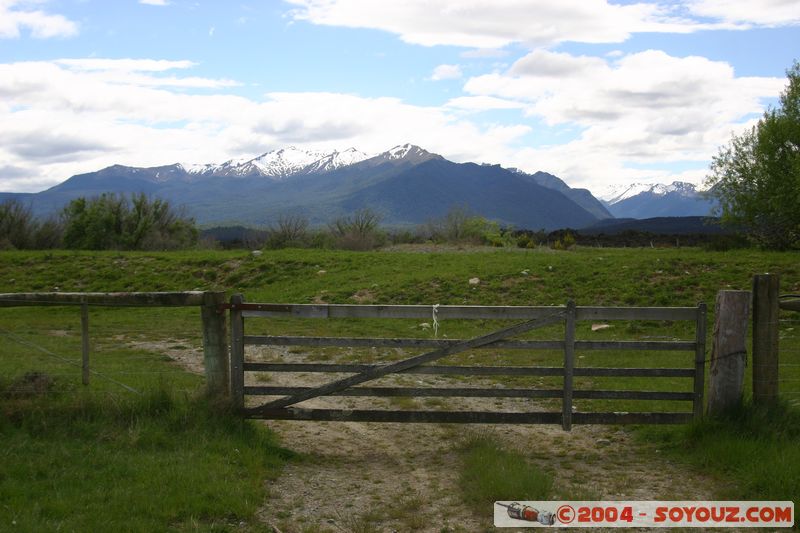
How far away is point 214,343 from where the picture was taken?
8.22m

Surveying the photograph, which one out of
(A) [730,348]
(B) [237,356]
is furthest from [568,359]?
(B) [237,356]

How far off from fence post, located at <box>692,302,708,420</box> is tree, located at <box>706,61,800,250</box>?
27657 mm

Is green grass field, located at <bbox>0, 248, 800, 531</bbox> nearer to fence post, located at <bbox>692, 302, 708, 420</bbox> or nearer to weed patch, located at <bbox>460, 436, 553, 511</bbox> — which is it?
weed patch, located at <bbox>460, 436, 553, 511</bbox>

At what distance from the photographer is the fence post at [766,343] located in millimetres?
7953

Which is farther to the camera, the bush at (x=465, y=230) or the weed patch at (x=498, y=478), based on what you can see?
the bush at (x=465, y=230)

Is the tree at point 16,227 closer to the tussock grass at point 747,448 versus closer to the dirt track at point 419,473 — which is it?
the dirt track at point 419,473

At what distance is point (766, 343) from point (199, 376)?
8593 mm

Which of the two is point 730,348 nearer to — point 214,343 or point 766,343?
point 766,343

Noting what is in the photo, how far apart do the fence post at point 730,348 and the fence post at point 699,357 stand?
157 millimetres

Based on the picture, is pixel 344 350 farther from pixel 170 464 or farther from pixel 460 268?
pixel 460 268

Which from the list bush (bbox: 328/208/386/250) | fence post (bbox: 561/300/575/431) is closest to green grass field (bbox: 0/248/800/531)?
fence post (bbox: 561/300/575/431)

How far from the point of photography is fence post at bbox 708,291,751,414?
7934mm

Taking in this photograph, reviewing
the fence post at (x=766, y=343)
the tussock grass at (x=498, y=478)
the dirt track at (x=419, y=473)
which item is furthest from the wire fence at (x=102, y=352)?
the fence post at (x=766, y=343)

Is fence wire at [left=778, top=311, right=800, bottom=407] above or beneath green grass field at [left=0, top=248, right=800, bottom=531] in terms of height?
beneath
